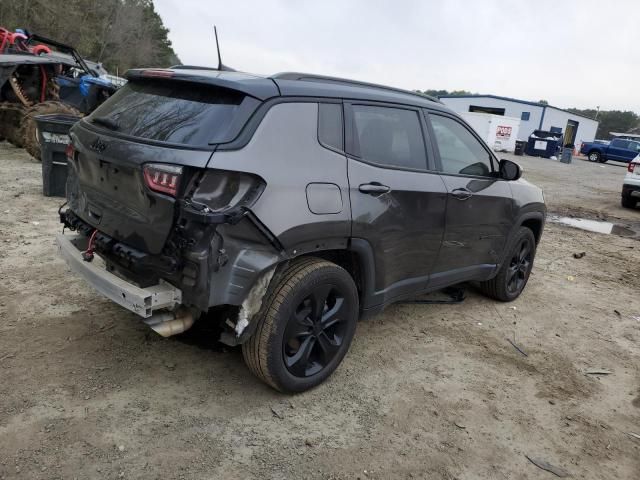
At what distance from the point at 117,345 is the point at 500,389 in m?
2.68

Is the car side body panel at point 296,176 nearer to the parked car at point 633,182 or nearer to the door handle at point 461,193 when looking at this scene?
the door handle at point 461,193

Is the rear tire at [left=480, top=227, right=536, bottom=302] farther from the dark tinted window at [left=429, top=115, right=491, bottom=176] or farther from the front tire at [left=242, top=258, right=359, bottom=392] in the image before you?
the front tire at [left=242, top=258, right=359, bottom=392]

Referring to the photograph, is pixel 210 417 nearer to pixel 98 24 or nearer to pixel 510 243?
pixel 510 243

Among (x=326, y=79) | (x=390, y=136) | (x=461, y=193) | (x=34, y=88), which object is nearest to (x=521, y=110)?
(x=34, y=88)

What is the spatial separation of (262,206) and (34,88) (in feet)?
32.2

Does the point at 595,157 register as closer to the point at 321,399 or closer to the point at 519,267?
the point at 519,267

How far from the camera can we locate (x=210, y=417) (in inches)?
117

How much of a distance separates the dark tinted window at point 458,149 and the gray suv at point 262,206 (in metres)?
0.09

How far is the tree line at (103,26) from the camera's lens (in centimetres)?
3431

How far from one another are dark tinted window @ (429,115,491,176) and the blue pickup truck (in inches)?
1404

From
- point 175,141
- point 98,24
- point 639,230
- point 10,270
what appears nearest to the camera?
point 175,141

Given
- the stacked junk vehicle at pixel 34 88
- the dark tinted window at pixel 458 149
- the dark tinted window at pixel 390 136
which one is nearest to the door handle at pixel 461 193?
the dark tinted window at pixel 458 149

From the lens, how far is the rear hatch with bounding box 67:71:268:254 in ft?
8.70

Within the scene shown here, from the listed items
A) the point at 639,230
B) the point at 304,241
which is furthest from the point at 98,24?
the point at 304,241
